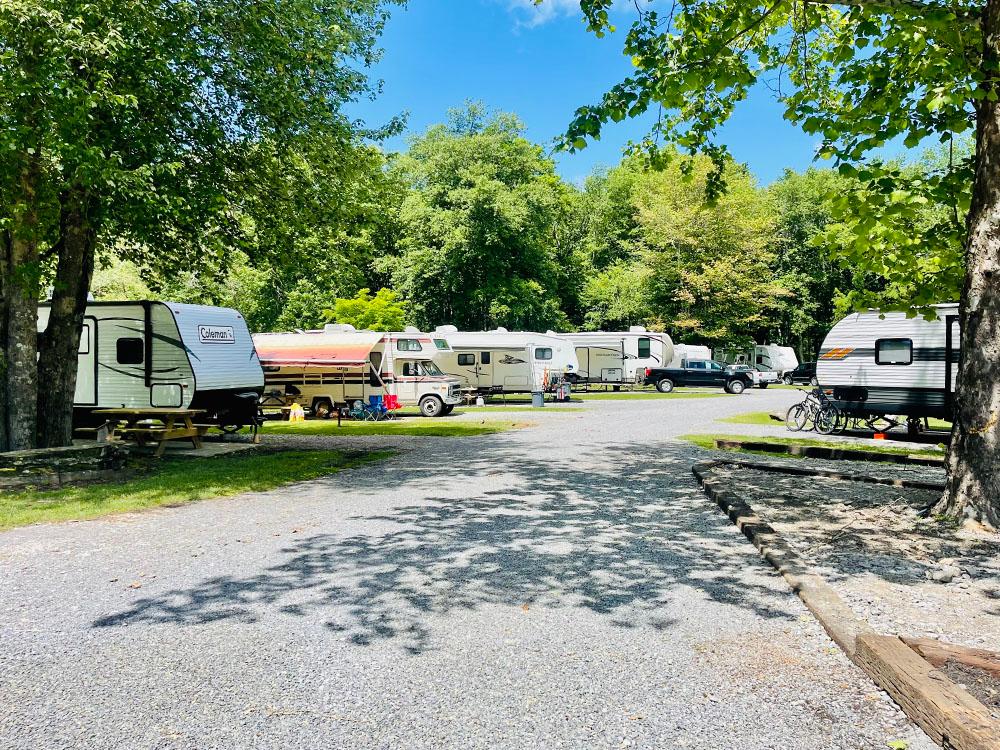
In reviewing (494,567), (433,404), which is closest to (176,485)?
(494,567)

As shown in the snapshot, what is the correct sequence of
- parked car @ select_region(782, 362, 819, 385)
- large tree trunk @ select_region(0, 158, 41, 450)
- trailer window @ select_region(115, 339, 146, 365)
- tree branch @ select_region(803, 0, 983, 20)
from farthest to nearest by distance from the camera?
parked car @ select_region(782, 362, 819, 385)
trailer window @ select_region(115, 339, 146, 365)
large tree trunk @ select_region(0, 158, 41, 450)
tree branch @ select_region(803, 0, 983, 20)

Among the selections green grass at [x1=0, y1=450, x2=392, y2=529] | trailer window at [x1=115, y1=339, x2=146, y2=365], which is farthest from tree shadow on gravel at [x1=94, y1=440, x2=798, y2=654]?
trailer window at [x1=115, y1=339, x2=146, y2=365]

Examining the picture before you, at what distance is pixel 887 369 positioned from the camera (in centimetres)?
1628

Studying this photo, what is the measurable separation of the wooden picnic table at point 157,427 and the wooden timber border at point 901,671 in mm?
10294

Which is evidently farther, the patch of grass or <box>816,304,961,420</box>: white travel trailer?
the patch of grass

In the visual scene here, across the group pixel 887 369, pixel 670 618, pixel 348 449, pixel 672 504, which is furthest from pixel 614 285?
pixel 670 618

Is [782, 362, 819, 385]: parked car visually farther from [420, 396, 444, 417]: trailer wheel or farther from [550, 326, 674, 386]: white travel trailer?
[420, 396, 444, 417]: trailer wheel

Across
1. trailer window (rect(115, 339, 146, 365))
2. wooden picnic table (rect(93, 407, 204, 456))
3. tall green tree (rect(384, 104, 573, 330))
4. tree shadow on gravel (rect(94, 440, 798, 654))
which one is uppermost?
tall green tree (rect(384, 104, 573, 330))

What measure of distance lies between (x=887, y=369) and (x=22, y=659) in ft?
54.7

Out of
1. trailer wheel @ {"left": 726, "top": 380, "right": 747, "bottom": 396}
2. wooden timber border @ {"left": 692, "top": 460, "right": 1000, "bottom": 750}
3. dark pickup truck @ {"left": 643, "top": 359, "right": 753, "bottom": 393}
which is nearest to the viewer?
wooden timber border @ {"left": 692, "top": 460, "right": 1000, "bottom": 750}

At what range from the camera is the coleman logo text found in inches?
572

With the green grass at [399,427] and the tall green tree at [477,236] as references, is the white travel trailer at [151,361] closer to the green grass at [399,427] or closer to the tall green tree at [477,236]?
the green grass at [399,427]

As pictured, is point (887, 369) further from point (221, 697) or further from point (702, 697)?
point (221, 697)

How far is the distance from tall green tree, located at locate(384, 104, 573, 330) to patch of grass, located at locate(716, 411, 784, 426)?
19.4m
